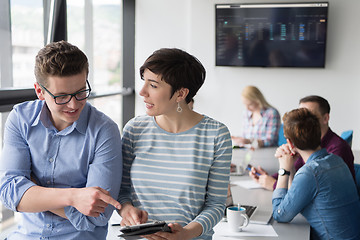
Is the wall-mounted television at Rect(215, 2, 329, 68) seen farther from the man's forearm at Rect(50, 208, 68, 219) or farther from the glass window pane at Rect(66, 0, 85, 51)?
the man's forearm at Rect(50, 208, 68, 219)

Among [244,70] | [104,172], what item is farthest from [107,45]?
[104,172]

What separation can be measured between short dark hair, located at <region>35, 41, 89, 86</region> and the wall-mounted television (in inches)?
169

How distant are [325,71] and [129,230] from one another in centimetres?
461

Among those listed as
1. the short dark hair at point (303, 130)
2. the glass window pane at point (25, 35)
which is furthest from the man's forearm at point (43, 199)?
the glass window pane at point (25, 35)

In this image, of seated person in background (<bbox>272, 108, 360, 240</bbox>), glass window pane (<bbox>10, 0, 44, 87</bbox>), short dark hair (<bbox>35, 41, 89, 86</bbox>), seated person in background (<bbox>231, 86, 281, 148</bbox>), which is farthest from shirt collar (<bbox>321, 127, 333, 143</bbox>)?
glass window pane (<bbox>10, 0, 44, 87</bbox>)

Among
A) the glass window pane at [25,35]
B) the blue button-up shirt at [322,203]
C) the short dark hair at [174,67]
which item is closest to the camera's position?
the short dark hair at [174,67]

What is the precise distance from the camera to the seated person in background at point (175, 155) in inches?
59.8

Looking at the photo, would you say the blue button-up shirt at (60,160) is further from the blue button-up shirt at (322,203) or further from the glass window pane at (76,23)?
the glass window pane at (76,23)

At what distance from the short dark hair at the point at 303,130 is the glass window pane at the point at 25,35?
187cm

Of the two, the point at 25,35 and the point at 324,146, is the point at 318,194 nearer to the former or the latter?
the point at 324,146

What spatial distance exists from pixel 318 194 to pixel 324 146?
26.6 inches

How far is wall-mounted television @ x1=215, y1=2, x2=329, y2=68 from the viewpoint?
5.25 metres

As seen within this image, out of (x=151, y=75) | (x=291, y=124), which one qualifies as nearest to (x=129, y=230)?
(x=151, y=75)

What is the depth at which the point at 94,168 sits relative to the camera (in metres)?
1.42
